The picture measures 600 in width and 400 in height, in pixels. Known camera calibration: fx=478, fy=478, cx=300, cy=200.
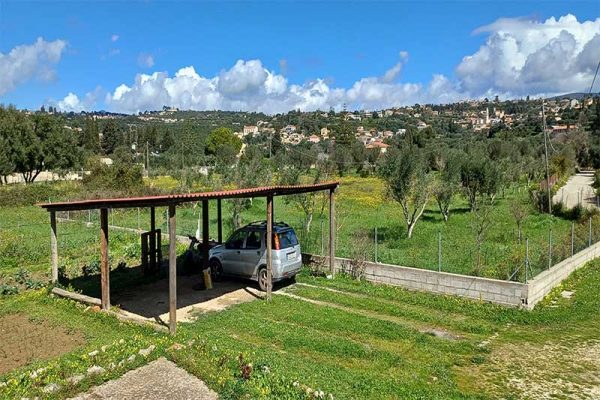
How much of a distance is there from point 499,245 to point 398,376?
12.9 meters

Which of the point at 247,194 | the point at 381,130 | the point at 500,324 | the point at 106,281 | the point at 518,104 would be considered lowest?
the point at 500,324

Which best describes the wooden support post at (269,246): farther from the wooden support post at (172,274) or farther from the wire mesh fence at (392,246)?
the wire mesh fence at (392,246)

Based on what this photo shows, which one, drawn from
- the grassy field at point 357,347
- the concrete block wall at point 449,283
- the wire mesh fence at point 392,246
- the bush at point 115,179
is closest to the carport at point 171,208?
the grassy field at point 357,347

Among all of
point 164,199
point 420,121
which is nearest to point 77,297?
point 164,199

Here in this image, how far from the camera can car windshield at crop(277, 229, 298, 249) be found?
12.9 m

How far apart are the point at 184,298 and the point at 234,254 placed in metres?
1.95

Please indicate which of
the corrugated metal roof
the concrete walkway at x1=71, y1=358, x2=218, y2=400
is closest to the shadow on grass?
the corrugated metal roof

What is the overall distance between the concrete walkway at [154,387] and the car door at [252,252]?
542 centimetres

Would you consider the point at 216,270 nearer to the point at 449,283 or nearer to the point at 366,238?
the point at 366,238

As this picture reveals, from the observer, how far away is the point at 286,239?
13.1 meters

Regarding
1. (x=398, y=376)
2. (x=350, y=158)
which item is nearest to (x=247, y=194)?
(x=398, y=376)

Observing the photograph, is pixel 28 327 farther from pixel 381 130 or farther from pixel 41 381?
pixel 381 130

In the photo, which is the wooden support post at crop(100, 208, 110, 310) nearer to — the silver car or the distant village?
the silver car

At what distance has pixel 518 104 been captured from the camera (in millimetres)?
187125
